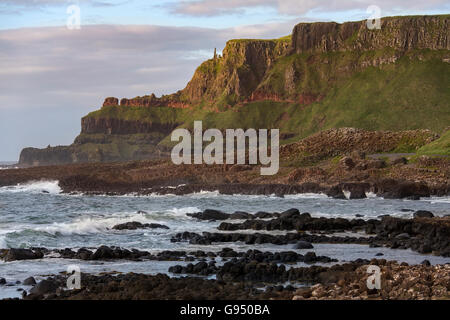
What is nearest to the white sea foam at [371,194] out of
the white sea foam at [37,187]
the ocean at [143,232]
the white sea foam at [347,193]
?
the ocean at [143,232]

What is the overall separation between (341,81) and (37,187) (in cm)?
8290

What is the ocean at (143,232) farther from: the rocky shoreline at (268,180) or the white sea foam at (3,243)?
the rocky shoreline at (268,180)

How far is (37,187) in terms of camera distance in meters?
108

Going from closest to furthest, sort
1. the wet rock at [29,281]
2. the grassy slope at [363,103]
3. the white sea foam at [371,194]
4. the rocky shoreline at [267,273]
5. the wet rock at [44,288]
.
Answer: the rocky shoreline at [267,273] < the wet rock at [44,288] < the wet rock at [29,281] < the white sea foam at [371,194] < the grassy slope at [363,103]

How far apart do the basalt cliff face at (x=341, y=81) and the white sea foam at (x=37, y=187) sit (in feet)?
195

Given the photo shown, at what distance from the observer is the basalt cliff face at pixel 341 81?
138 meters

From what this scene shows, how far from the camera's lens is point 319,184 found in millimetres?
75750

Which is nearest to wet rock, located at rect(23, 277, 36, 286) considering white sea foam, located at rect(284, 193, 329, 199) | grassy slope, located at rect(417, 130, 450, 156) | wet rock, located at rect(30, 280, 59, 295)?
wet rock, located at rect(30, 280, 59, 295)

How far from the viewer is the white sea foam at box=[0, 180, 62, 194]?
334 ft

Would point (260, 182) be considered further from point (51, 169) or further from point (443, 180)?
point (51, 169)

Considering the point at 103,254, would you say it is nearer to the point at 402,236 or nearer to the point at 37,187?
the point at 402,236

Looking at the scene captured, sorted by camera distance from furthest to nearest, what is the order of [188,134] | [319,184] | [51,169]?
[188,134]
[51,169]
[319,184]
